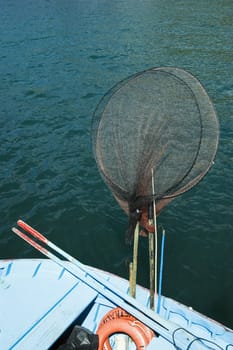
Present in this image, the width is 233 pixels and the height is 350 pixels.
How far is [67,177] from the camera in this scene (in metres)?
17.0

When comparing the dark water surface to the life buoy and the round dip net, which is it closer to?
the life buoy

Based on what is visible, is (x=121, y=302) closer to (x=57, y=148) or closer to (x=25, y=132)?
(x=57, y=148)

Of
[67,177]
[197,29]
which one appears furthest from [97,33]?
[67,177]

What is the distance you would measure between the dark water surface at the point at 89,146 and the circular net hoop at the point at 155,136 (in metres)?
4.65

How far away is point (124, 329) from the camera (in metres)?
7.22

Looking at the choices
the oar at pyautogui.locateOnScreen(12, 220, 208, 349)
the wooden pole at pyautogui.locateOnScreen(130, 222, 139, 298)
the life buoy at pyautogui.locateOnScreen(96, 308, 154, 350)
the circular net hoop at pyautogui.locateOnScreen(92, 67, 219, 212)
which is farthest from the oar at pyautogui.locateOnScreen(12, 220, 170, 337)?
the circular net hoop at pyautogui.locateOnScreen(92, 67, 219, 212)

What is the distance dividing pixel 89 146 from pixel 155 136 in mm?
11047

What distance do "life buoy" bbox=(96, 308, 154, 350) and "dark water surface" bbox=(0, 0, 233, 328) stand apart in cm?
397

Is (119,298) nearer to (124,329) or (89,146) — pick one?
(124,329)

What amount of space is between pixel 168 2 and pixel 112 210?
4822 cm

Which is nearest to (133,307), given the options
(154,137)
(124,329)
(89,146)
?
(124,329)

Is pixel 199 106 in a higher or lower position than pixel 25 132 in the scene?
lower

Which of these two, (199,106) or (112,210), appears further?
(112,210)

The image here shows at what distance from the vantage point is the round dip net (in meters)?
7.80
